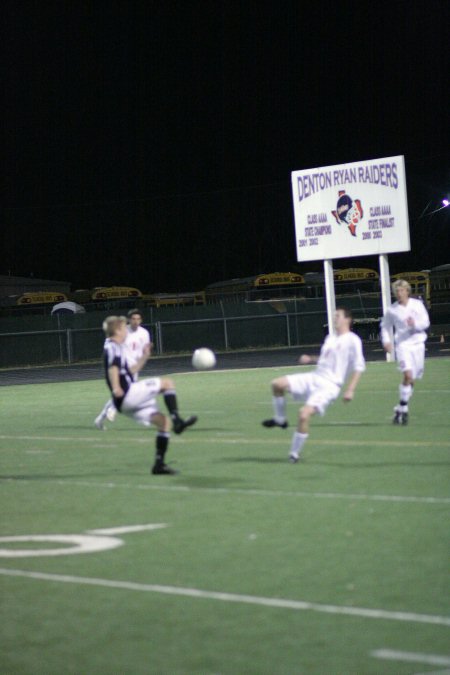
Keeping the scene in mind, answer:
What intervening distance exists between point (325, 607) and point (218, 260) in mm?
80895

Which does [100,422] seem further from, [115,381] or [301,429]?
[301,429]

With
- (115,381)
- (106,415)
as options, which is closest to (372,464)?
(115,381)

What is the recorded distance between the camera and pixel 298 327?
50.9m

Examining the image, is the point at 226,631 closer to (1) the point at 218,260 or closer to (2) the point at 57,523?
(2) the point at 57,523

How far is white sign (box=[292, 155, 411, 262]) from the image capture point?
3612cm

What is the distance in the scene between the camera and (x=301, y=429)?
13.2 meters

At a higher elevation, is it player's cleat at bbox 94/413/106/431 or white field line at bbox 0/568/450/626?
player's cleat at bbox 94/413/106/431

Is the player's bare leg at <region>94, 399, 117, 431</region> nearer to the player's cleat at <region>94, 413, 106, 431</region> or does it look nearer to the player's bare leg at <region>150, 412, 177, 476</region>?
the player's cleat at <region>94, 413, 106, 431</region>

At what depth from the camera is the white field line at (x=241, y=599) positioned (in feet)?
22.3

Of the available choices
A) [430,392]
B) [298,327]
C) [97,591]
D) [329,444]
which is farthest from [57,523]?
[298,327]

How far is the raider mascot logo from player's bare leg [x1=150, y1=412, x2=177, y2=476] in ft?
79.5

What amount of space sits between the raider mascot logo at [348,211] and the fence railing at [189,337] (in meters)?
11.3

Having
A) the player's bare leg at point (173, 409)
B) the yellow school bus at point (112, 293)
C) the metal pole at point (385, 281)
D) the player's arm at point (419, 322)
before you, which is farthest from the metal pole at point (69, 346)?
the player's bare leg at point (173, 409)

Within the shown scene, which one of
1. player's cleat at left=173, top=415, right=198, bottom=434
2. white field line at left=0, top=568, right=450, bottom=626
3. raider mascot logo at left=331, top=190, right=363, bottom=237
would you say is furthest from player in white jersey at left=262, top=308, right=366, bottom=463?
raider mascot logo at left=331, top=190, right=363, bottom=237
